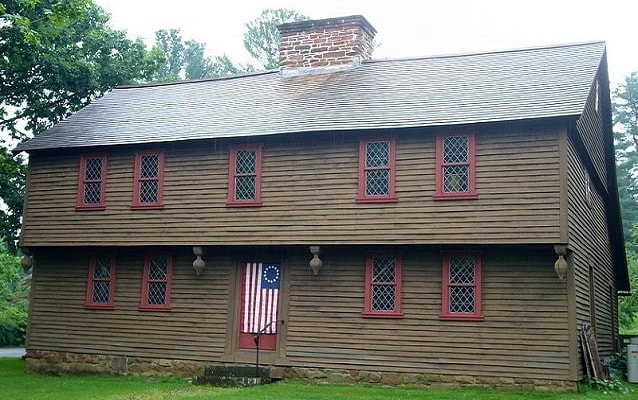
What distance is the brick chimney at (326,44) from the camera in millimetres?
22250

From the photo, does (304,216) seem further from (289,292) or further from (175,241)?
(175,241)

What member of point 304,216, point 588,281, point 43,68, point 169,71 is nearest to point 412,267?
point 304,216

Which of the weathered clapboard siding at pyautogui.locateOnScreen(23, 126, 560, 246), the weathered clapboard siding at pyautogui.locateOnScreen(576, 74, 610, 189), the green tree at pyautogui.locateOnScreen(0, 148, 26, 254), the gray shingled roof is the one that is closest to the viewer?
the weathered clapboard siding at pyautogui.locateOnScreen(23, 126, 560, 246)

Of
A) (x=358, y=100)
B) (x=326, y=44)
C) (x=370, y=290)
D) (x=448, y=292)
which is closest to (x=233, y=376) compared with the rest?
(x=370, y=290)

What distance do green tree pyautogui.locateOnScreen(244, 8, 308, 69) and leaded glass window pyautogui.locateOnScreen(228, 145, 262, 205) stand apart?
3423cm

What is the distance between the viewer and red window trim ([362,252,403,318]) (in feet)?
59.0

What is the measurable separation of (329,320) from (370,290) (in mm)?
1174

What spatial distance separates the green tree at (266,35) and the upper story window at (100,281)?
33.3 m

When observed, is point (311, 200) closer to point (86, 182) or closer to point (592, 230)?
point (86, 182)

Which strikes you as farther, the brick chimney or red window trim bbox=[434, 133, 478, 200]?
the brick chimney

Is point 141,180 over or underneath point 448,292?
over

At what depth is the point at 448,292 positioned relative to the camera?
17562mm

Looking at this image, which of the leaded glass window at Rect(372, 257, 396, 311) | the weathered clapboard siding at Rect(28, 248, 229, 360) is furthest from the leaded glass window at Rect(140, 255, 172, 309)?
the leaded glass window at Rect(372, 257, 396, 311)

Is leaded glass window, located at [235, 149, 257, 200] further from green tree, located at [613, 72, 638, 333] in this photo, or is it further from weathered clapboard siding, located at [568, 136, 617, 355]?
green tree, located at [613, 72, 638, 333]
